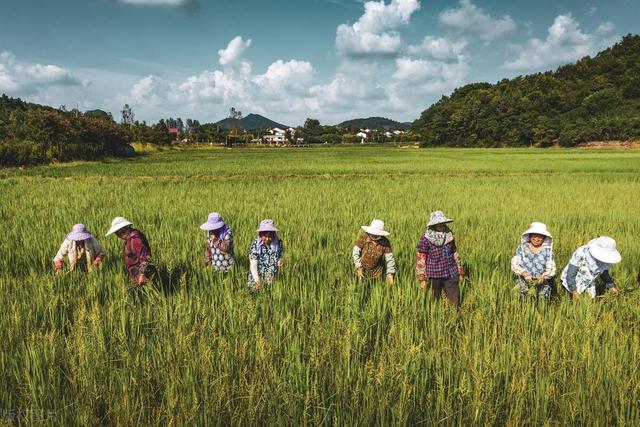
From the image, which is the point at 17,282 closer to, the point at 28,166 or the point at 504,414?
the point at 504,414

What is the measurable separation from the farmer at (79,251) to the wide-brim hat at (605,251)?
5198mm

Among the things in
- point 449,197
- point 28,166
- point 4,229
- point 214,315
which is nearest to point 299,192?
point 449,197

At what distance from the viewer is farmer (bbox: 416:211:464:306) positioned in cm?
410

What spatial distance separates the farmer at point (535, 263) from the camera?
3.95m

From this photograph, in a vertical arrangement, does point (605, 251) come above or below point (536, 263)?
above

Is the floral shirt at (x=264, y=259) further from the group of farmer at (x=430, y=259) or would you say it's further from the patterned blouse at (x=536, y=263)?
the patterned blouse at (x=536, y=263)

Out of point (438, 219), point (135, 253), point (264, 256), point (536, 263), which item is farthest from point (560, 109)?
point (135, 253)

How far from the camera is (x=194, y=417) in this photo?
210 cm

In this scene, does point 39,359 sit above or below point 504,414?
above

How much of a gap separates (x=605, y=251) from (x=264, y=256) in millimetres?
3311

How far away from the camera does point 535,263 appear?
13.2ft

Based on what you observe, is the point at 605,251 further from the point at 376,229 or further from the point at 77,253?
the point at 77,253

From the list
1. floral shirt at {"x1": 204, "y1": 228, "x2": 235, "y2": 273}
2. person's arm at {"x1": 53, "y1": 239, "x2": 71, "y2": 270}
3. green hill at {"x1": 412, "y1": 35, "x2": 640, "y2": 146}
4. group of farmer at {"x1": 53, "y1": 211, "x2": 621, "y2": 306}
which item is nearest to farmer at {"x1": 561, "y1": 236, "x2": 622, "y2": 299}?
group of farmer at {"x1": 53, "y1": 211, "x2": 621, "y2": 306}

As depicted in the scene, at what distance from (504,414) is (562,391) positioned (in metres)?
0.47
